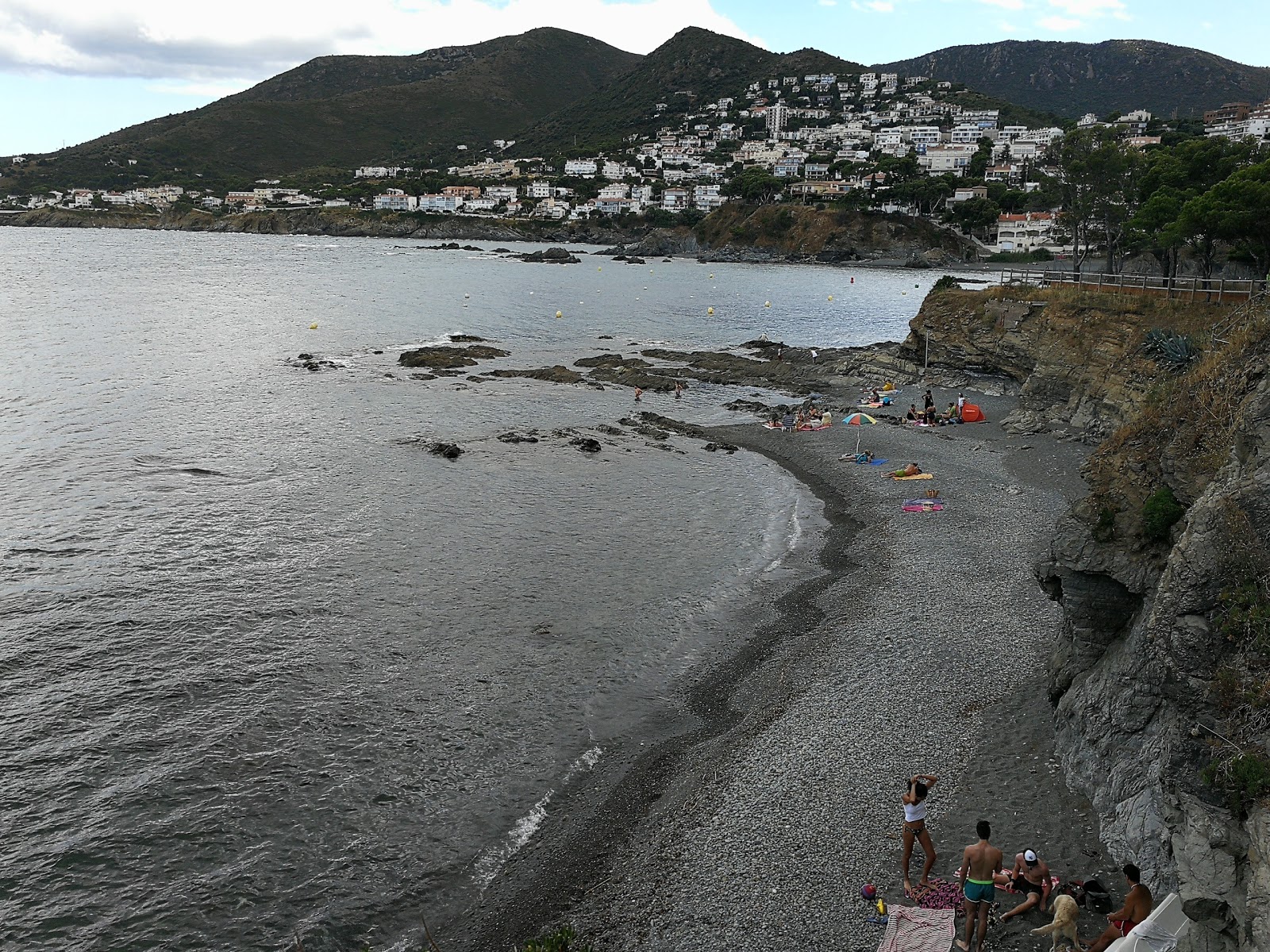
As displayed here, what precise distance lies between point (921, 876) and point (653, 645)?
9.05 metres

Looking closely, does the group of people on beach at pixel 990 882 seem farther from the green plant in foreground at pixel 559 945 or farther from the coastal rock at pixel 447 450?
the coastal rock at pixel 447 450

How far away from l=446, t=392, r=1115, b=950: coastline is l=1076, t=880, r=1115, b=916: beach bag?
285mm

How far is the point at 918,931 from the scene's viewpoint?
10.4 metres

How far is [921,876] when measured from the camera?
1141 centimetres

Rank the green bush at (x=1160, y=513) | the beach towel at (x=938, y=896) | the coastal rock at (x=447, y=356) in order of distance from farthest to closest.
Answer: the coastal rock at (x=447, y=356) < the green bush at (x=1160, y=513) < the beach towel at (x=938, y=896)

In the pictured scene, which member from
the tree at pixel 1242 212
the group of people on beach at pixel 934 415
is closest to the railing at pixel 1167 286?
the tree at pixel 1242 212

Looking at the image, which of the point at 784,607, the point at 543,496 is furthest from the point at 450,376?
the point at 784,607

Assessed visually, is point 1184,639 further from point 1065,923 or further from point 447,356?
point 447,356

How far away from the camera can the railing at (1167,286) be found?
30938 millimetres

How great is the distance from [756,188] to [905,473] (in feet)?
542

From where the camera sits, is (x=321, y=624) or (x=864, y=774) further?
(x=321, y=624)

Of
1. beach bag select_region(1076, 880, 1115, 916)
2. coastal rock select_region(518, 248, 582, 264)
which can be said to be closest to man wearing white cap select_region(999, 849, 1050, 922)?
beach bag select_region(1076, 880, 1115, 916)

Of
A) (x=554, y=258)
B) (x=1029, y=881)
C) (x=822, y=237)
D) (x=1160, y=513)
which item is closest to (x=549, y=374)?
(x=1160, y=513)

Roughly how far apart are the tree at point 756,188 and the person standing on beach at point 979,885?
186m
